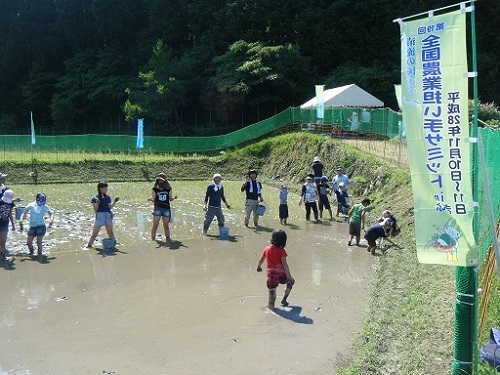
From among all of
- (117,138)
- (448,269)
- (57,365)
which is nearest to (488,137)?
(448,269)

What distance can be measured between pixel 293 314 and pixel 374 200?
9516 millimetres

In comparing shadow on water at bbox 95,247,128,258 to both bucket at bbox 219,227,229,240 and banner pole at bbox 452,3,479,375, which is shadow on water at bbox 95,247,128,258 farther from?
banner pole at bbox 452,3,479,375

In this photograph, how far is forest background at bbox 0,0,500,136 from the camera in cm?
4159

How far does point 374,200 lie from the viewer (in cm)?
1734

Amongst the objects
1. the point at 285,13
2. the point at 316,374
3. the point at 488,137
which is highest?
the point at 285,13

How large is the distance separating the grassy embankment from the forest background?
13331mm

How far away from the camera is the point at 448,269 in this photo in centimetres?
950

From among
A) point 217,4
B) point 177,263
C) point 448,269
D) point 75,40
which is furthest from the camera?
point 75,40

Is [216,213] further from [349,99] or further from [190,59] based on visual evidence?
[190,59]

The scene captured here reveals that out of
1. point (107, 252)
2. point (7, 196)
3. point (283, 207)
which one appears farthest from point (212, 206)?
point (7, 196)

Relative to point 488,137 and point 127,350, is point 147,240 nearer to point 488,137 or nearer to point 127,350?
point 127,350

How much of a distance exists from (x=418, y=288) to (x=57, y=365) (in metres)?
5.45

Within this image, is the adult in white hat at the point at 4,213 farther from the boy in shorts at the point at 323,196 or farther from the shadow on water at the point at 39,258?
the boy in shorts at the point at 323,196

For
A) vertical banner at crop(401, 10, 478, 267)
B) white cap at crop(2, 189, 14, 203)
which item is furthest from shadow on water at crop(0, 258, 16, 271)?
vertical banner at crop(401, 10, 478, 267)
